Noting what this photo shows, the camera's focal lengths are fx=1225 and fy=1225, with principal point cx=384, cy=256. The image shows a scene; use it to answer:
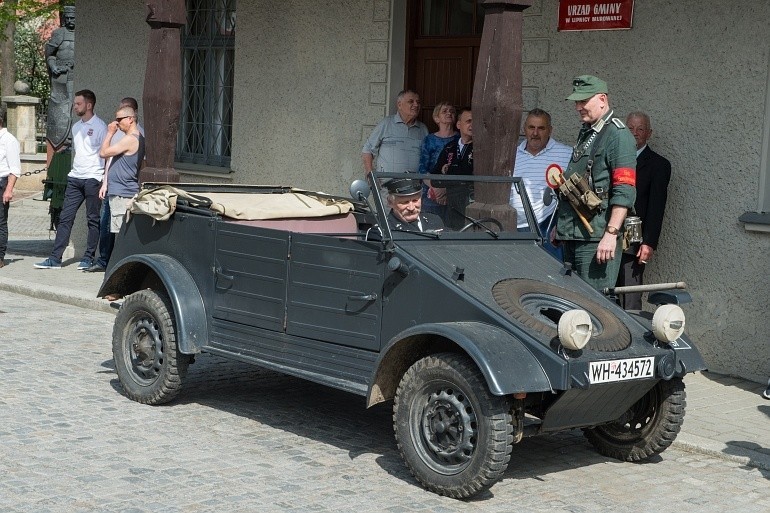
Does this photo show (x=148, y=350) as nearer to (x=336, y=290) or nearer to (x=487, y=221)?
(x=336, y=290)

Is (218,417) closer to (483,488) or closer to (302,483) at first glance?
(302,483)

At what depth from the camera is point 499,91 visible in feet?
26.1

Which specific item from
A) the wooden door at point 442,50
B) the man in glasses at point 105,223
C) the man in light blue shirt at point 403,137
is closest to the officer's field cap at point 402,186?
the man in light blue shirt at point 403,137

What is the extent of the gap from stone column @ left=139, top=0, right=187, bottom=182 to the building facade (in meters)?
2.01

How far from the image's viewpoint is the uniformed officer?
7.22 m

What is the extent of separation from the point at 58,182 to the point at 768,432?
10.2 meters

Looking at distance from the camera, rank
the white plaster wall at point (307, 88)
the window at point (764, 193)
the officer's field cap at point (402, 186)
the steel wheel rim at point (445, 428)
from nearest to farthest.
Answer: the steel wheel rim at point (445, 428) → the officer's field cap at point (402, 186) → the window at point (764, 193) → the white plaster wall at point (307, 88)

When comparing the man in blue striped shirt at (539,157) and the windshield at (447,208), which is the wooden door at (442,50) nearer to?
the man in blue striped shirt at (539,157)

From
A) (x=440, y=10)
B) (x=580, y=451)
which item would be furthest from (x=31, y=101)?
(x=580, y=451)

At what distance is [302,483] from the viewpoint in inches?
230

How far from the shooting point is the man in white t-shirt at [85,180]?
1327cm

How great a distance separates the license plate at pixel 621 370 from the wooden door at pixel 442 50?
18.3ft

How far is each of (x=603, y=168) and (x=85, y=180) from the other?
755cm

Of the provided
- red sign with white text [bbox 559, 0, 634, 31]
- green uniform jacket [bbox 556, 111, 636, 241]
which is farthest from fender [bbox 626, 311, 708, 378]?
red sign with white text [bbox 559, 0, 634, 31]
